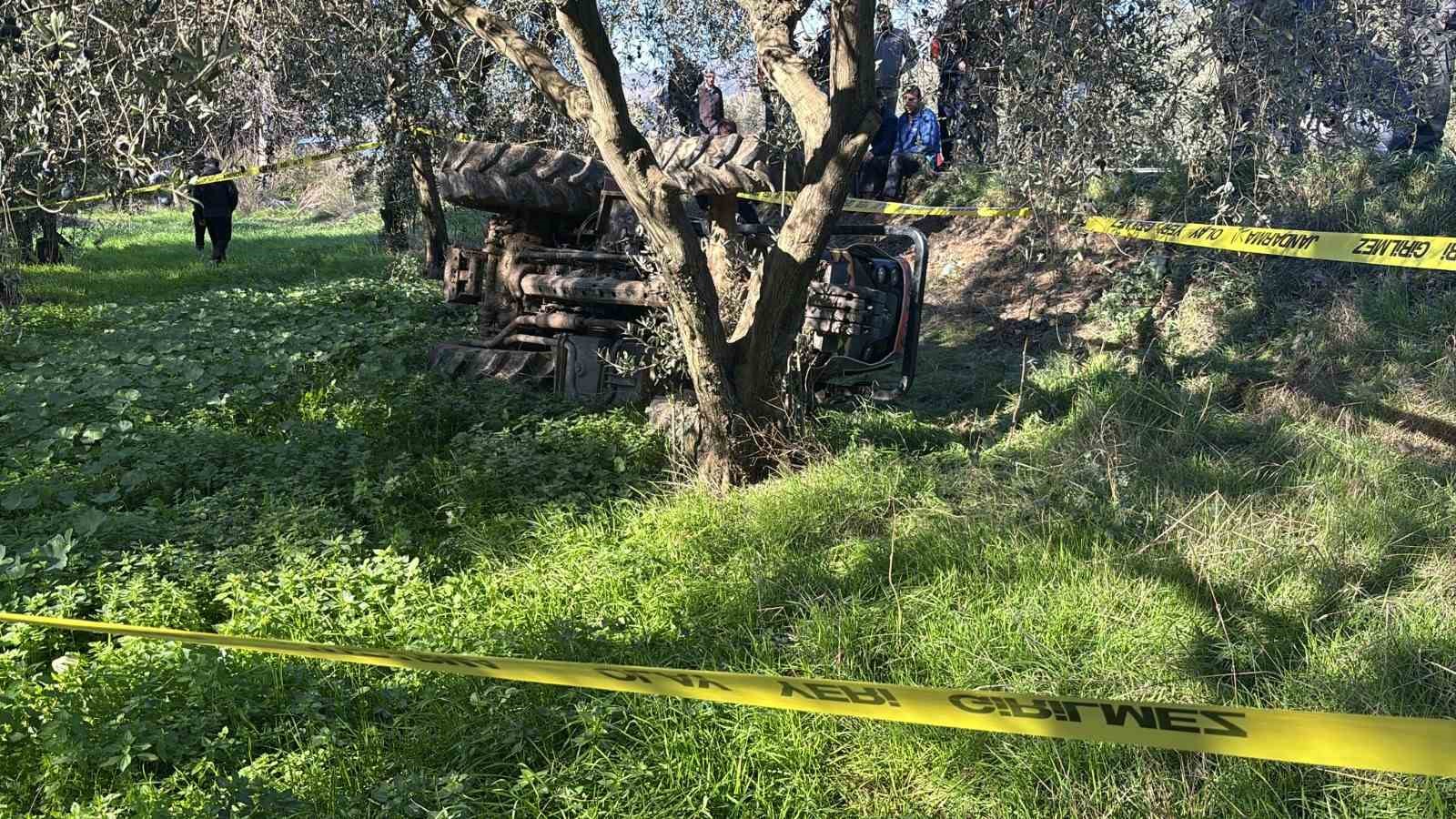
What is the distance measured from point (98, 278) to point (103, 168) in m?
8.30

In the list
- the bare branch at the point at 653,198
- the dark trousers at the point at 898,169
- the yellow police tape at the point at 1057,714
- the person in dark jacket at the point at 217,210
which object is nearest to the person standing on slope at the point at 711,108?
the dark trousers at the point at 898,169

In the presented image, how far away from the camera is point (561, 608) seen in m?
4.11

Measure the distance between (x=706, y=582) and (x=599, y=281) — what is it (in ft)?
10.2

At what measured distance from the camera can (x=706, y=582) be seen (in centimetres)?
422

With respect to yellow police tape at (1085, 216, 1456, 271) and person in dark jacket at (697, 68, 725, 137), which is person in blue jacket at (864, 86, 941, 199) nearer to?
person in dark jacket at (697, 68, 725, 137)

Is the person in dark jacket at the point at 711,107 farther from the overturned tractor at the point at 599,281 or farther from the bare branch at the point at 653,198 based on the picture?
the bare branch at the point at 653,198

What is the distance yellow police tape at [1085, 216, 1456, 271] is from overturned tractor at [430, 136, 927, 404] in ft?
4.83

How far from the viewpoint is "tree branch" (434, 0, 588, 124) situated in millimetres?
5121

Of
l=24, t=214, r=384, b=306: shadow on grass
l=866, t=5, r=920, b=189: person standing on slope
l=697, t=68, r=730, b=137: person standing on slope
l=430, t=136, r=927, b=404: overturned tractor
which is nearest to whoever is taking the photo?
l=430, t=136, r=927, b=404: overturned tractor

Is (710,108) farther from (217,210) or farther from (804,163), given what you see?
(217,210)

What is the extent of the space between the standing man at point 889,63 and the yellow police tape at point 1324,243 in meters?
1.82

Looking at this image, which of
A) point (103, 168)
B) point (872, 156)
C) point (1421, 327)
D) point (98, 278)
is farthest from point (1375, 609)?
point (98, 278)

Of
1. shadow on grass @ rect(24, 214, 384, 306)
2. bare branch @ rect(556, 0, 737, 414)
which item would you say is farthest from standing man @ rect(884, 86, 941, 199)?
bare branch @ rect(556, 0, 737, 414)

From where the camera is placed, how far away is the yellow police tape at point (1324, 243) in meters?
5.44
